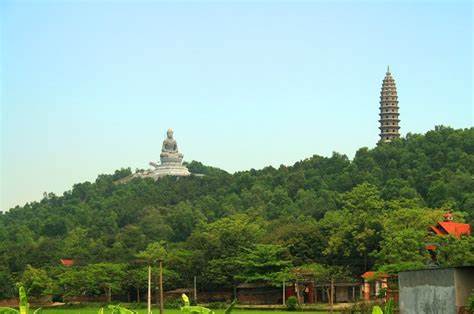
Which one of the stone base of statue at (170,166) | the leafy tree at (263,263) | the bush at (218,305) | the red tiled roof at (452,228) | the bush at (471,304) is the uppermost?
the stone base of statue at (170,166)

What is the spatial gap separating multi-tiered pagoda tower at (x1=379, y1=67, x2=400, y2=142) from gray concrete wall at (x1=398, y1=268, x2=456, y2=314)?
85898mm

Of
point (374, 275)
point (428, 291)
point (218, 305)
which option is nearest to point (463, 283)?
point (428, 291)

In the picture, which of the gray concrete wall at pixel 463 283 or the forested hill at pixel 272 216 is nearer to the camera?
the gray concrete wall at pixel 463 283

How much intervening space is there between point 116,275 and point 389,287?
2699cm

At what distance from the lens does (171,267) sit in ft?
208

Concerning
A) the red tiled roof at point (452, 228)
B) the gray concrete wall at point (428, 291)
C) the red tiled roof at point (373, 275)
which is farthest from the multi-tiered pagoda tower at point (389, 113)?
the gray concrete wall at point (428, 291)

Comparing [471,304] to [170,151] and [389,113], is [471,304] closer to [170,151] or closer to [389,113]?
[389,113]

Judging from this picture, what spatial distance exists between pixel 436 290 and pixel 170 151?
4452 inches

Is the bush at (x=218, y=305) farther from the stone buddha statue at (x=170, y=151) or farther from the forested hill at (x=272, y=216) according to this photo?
the stone buddha statue at (x=170, y=151)

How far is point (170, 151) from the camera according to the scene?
135750 mm

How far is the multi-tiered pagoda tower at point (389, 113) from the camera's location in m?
111

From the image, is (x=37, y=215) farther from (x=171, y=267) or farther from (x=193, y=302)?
(x=193, y=302)

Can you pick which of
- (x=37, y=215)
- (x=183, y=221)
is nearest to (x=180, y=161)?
(x=37, y=215)

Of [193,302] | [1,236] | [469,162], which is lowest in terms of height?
[193,302]
